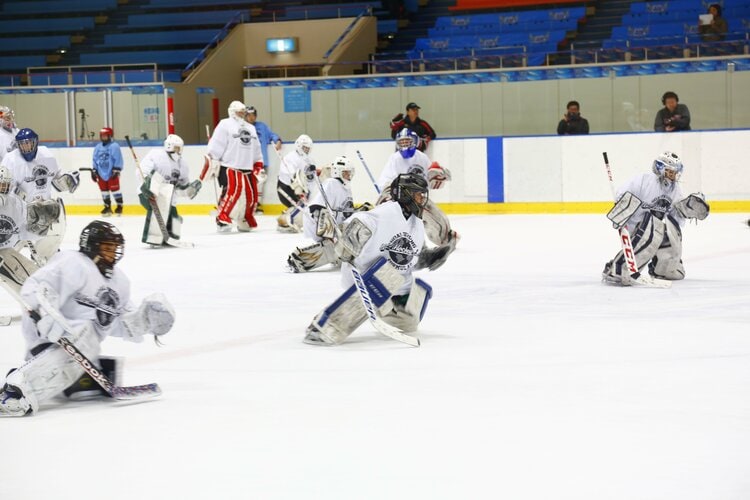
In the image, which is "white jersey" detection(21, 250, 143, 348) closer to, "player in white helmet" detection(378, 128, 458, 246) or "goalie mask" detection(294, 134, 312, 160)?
"player in white helmet" detection(378, 128, 458, 246)

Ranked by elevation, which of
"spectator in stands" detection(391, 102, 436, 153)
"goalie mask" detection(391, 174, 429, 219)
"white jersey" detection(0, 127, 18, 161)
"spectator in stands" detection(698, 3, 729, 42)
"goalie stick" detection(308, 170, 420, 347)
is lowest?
"goalie stick" detection(308, 170, 420, 347)

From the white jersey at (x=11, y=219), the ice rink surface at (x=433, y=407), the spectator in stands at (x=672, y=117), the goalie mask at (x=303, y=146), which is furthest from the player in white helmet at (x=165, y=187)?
the spectator in stands at (x=672, y=117)

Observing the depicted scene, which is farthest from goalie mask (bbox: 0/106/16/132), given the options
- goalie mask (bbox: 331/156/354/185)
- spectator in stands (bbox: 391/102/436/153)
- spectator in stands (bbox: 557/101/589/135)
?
spectator in stands (bbox: 557/101/589/135)

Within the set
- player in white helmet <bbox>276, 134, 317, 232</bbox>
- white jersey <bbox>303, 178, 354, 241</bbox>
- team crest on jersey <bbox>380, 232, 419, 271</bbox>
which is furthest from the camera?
player in white helmet <bbox>276, 134, 317, 232</bbox>

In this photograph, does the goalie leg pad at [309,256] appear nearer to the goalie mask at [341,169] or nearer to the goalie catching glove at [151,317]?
the goalie mask at [341,169]

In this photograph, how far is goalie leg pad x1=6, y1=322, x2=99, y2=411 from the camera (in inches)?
160

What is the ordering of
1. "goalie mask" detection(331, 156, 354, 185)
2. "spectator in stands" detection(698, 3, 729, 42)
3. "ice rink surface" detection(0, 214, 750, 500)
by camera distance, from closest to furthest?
"ice rink surface" detection(0, 214, 750, 500) → "goalie mask" detection(331, 156, 354, 185) → "spectator in stands" detection(698, 3, 729, 42)

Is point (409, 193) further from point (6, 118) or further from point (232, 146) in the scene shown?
point (232, 146)

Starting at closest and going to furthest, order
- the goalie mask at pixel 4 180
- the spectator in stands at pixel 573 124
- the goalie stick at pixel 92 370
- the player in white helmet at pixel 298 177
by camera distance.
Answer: the goalie stick at pixel 92 370, the goalie mask at pixel 4 180, the player in white helmet at pixel 298 177, the spectator in stands at pixel 573 124

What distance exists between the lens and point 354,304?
5562 mm

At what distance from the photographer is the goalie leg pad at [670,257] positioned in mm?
7801

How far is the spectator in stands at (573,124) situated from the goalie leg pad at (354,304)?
30.1 ft

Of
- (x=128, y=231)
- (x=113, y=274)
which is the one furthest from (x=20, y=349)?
(x=128, y=231)

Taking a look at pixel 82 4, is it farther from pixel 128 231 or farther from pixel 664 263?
pixel 664 263
